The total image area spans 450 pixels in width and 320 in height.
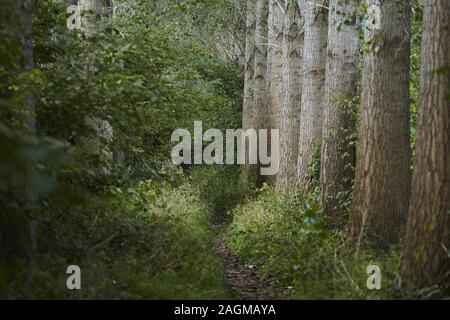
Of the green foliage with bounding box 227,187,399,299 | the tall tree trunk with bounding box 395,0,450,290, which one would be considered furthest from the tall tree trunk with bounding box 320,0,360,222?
the tall tree trunk with bounding box 395,0,450,290

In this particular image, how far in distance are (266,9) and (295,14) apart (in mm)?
6721

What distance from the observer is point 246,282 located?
10.3 meters

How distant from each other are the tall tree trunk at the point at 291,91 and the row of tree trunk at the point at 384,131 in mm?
128

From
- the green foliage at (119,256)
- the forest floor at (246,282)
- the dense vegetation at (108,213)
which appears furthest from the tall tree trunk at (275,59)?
the green foliage at (119,256)

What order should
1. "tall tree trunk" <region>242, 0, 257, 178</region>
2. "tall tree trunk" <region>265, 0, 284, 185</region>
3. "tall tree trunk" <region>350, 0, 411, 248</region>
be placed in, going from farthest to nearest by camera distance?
"tall tree trunk" <region>242, 0, 257, 178</region>, "tall tree trunk" <region>265, 0, 284, 185</region>, "tall tree trunk" <region>350, 0, 411, 248</region>

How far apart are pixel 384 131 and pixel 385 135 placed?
6 centimetres

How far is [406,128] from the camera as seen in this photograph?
10266 mm

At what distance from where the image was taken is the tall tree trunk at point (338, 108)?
1247 centimetres

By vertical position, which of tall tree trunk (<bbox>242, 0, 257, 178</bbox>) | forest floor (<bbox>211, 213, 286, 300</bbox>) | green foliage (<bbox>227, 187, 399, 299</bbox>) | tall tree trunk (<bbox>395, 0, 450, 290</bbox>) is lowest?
forest floor (<bbox>211, 213, 286, 300</bbox>)

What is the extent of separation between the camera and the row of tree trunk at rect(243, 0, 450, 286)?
7836 millimetres

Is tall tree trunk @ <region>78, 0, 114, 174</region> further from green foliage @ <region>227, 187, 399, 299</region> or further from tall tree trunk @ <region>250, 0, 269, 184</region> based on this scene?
tall tree trunk @ <region>250, 0, 269, 184</region>

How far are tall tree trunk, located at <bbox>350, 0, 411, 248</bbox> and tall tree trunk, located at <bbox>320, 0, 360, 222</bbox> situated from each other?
1.93 m

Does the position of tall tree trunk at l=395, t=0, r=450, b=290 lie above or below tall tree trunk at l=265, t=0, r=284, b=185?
below
